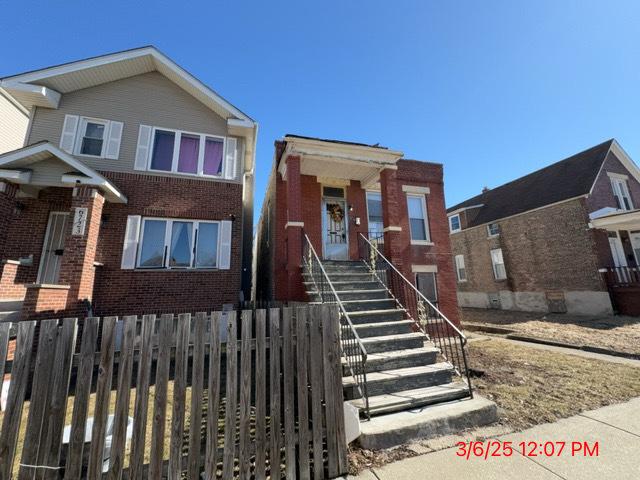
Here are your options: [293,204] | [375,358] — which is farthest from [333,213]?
[375,358]

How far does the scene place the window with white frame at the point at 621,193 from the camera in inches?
683

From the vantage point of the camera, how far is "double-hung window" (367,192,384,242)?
11281 millimetres

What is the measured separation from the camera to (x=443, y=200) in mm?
11898

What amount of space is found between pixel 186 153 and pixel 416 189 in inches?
348

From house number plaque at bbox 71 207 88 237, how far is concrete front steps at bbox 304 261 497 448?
6417mm

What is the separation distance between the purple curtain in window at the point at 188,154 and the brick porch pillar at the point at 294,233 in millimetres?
3792

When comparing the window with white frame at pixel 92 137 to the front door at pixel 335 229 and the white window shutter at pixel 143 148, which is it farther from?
the front door at pixel 335 229

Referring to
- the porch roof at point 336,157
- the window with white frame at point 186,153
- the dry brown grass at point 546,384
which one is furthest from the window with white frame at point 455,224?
the window with white frame at point 186,153

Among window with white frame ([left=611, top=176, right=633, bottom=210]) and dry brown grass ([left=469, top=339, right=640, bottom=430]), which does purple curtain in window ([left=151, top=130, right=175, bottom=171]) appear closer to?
dry brown grass ([left=469, top=339, right=640, bottom=430])

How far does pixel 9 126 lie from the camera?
42.7 feet

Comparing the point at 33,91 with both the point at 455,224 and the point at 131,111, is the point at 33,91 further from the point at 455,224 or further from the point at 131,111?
the point at 455,224

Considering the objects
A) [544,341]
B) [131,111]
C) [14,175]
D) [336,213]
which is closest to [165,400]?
[336,213]

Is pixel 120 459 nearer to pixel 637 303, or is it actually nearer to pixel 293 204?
pixel 293 204

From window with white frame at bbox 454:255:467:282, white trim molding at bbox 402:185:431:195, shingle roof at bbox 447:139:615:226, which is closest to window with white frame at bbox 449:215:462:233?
shingle roof at bbox 447:139:615:226
